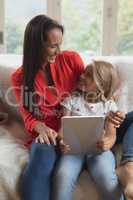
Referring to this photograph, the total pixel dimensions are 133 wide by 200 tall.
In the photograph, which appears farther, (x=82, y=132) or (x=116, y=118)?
(x=116, y=118)

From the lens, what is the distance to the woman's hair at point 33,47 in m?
1.53

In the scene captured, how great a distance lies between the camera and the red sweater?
1586 millimetres

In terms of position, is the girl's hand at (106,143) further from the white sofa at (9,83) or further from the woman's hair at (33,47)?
the woman's hair at (33,47)

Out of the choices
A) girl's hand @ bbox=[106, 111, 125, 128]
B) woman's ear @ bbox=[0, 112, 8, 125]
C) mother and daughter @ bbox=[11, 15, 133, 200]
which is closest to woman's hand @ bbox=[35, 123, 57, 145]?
mother and daughter @ bbox=[11, 15, 133, 200]

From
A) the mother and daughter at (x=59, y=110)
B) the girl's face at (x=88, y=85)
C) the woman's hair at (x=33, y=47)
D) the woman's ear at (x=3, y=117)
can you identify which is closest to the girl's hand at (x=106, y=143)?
the mother and daughter at (x=59, y=110)

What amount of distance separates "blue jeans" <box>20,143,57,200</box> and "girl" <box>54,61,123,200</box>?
0.12 ft

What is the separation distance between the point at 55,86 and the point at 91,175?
1.52 ft

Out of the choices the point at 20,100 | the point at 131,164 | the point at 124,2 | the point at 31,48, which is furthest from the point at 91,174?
the point at 124,2

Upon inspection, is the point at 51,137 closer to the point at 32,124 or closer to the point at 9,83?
the point at 32,124

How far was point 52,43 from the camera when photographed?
5.04 ft

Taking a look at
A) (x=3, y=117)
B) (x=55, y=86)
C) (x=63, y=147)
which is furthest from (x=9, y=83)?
→ (x=63, y=147)

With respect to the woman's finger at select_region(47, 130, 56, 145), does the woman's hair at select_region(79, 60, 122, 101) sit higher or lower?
higher

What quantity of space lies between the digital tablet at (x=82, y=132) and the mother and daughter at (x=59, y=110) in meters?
0.03

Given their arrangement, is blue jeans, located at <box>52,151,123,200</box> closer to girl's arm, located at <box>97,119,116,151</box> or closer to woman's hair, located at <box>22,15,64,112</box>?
girl's arm, located at <box>97,119,116,151</box>
